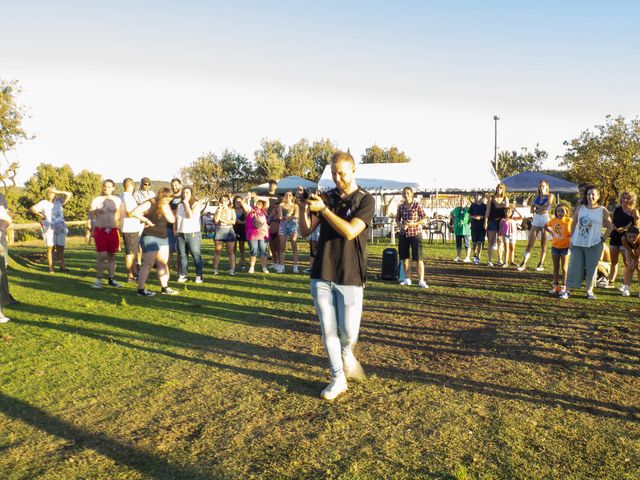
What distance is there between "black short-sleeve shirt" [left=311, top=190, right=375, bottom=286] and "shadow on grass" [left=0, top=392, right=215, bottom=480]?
183 cm

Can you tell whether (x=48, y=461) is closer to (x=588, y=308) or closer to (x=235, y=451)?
(x=235, y=451)

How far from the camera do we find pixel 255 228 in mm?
11883

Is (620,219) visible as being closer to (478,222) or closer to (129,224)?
(478,222)

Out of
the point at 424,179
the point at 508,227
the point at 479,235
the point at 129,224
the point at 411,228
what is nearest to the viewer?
the point at 411,228

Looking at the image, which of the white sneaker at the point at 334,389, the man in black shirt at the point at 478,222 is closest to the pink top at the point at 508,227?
the man in black shirt at the point at 478,222

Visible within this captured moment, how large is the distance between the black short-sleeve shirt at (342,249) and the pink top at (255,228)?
755 centimetres

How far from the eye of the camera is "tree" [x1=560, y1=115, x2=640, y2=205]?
30.3 metres

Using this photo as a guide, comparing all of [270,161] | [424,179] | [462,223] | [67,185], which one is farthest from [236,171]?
[462,223]

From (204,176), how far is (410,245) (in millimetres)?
41192

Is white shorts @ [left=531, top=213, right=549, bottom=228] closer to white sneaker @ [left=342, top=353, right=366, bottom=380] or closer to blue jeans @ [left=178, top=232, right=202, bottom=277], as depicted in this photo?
blue jeans @ [left=178, top=232, right=202, bottom=277]

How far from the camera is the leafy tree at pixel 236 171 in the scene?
5247 centimetres

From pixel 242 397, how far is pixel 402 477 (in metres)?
1.84

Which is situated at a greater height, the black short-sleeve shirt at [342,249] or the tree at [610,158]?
the tree at [610,158]

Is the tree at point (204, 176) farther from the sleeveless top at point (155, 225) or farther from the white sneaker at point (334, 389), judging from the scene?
the white sneaker at point (334, 389)
